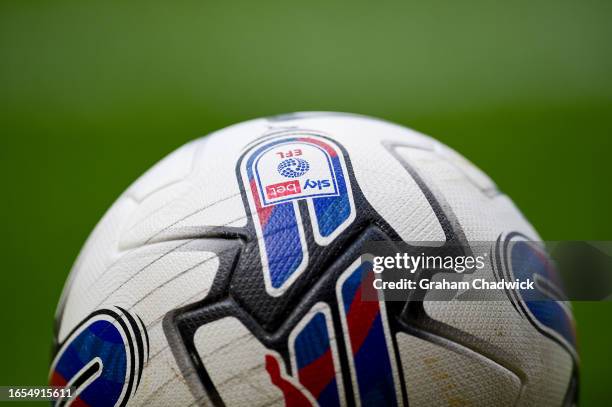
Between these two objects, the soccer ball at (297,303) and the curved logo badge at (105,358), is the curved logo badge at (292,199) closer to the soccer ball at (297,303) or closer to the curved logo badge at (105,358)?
the soccer ball at (297,303)

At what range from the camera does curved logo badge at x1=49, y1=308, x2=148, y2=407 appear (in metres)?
1.25

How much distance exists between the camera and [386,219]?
4.13 feet

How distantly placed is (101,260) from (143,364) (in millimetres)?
257

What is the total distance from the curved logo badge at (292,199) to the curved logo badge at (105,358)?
0.85 feet

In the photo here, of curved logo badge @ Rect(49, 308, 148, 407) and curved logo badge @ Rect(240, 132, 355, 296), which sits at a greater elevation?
curved logo badge @ Rect(240, 132, 355, 296)

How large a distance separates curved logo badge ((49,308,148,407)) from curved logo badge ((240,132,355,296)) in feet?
0.85

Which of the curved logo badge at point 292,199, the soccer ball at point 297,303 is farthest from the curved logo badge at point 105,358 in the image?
the curved logo badge at point 292,199

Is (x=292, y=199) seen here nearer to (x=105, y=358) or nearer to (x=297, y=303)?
(x=297, y=303)

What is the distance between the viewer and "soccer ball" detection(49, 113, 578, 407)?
3.86ft

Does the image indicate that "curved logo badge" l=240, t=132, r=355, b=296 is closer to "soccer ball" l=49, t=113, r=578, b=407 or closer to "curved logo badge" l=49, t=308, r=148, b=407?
"soccer ball" l=49, t=113, r=578, b=407

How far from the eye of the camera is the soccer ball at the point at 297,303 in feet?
3.86

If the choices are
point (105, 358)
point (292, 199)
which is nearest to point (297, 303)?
point (292, 199)

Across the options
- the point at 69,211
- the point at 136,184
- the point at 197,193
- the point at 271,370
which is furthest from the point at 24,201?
the point at 271,370

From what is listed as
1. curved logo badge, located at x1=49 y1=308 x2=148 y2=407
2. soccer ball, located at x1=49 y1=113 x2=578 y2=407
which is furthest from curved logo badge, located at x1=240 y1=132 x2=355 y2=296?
curved logo badge, located at x1=49 y1=308 x2=148 y2=407
